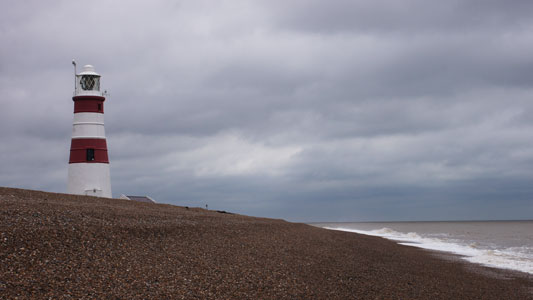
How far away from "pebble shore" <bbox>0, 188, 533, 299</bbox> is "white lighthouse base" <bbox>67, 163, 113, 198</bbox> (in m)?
8.37

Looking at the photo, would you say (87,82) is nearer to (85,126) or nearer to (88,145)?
(85,126)

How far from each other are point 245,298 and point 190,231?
6.80m

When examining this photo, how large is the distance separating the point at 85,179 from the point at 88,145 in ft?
7.09

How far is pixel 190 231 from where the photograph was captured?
18.8 meters

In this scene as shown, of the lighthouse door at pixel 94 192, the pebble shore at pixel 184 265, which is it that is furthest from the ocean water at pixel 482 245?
the lighthouse door at pixel 94 192

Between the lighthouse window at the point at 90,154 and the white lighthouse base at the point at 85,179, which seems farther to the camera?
the lighthouse window at the point at 90,154

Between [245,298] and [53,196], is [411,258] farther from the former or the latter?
[53,196]

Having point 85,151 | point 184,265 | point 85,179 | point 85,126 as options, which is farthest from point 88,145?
point 184,265

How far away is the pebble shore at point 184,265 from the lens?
459 inches

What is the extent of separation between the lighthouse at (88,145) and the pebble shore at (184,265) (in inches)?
334

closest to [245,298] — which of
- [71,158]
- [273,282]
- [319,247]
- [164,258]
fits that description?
[273,282]

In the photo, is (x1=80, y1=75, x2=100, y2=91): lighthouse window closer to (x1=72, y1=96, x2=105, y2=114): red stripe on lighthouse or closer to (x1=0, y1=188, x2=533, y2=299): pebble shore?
(x1=72, y1=96, x2=105, y2=114): red stripe on lighthouse

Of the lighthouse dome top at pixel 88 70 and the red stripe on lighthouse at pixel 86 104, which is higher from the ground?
the lighthouse dome top at pixel 88 70

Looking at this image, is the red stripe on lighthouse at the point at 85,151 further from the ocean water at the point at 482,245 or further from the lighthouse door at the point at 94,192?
the ocean water at the point at 482,245
